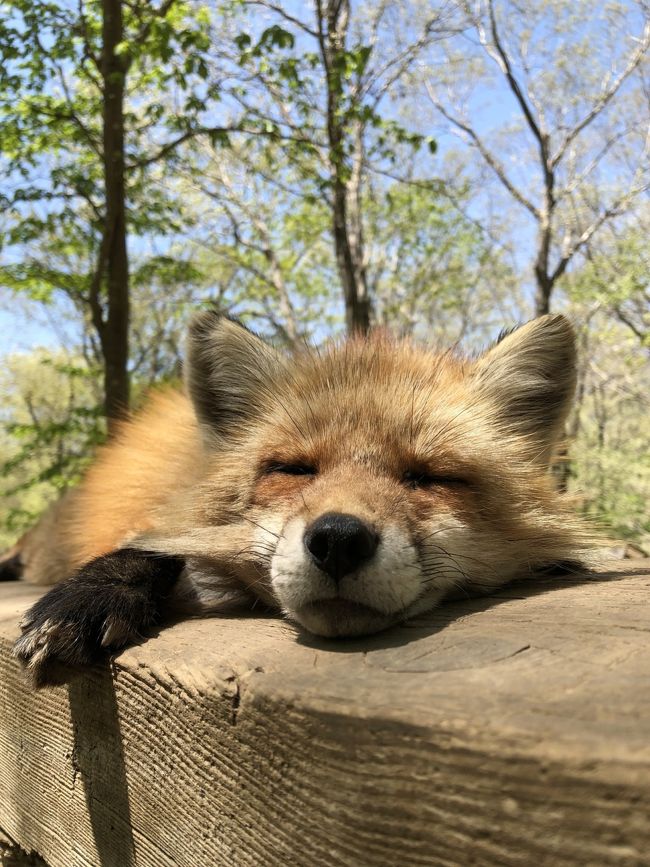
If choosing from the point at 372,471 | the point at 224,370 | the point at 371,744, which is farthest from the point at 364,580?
the point at 224,370

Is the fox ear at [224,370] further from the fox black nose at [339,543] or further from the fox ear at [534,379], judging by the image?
the fox black nose at [339,543]

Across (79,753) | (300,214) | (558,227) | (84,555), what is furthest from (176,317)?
(79,753)

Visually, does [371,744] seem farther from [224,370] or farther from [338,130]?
[338,130]

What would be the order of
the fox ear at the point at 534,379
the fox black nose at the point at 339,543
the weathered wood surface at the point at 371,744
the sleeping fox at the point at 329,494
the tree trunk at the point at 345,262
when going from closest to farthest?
1. the weathered wood surface at the point at 371,744
2. the fox black nose at the point at 339,543
3. the sleeping fox at the point at 329,494
4. the fox ear at the point at 534,379
5. the tree trunk at the point at 345,262

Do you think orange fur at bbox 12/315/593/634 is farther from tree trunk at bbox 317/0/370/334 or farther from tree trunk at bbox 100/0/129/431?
tree trunk at bbox 317/0/370/334

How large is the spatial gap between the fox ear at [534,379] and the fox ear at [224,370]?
962 millimetres

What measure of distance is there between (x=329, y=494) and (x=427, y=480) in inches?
18.7

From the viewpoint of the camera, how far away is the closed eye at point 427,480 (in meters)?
2.18

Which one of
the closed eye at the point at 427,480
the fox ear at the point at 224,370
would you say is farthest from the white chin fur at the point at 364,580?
the fox ear at the point at 224,370

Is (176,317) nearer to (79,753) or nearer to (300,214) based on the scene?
(300,214)

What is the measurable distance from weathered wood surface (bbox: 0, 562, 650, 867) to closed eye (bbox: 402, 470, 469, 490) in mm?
461

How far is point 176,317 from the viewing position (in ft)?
85.2

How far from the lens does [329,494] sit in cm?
190

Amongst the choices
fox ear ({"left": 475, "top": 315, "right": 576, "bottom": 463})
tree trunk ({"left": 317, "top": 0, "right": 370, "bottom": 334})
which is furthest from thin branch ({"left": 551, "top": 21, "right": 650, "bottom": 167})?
fox ear ({"left": 475, "top": 315, "right": 576, "bottom": 463})
